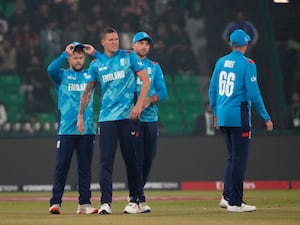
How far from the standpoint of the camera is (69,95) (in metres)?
14.5

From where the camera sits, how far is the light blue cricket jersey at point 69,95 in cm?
1438

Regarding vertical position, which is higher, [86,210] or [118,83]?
[118,83]

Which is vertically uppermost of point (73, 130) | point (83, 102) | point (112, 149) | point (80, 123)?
point (83, 102)

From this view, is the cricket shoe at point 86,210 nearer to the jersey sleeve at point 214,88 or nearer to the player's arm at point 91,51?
the player's arm at point 91,51

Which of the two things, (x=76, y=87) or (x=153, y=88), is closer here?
(x=76, y=87)

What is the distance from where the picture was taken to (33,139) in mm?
23453

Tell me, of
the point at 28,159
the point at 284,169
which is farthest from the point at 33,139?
the point at 284,169

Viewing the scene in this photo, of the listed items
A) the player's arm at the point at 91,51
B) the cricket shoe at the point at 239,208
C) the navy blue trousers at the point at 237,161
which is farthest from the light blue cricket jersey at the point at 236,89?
the player's arm at the point at 91,51

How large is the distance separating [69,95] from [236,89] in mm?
2380

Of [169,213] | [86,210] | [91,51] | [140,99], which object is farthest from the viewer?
[86,210]

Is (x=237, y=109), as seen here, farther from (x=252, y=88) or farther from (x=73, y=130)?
(x=73, y=130)

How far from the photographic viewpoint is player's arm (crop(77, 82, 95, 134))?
13812mm

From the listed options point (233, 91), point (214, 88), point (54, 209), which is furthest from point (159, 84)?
point (54, 209)

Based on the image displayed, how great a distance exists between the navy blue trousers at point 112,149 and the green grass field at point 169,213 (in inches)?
17.6
